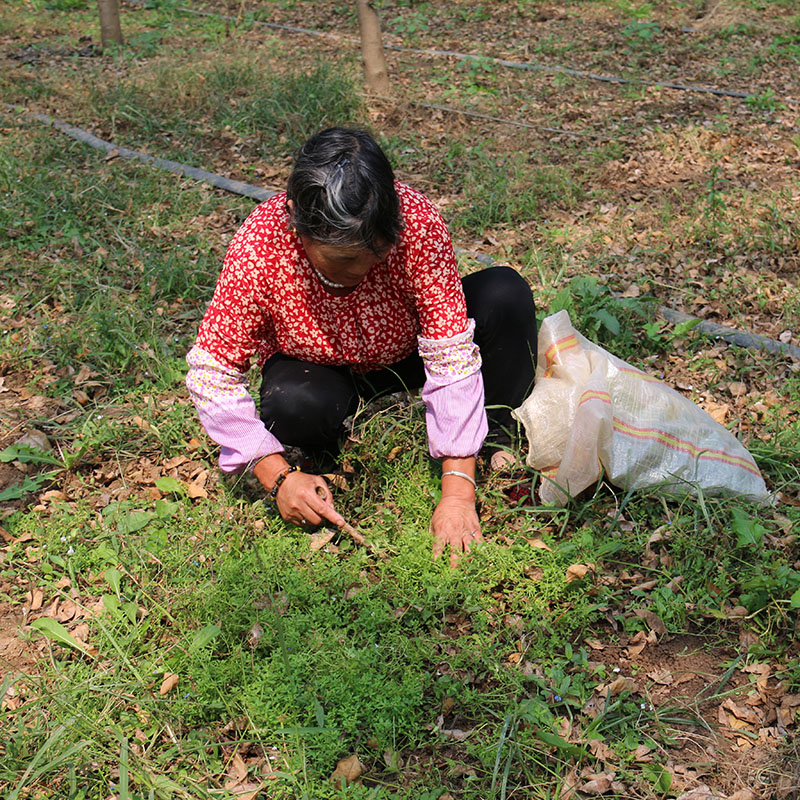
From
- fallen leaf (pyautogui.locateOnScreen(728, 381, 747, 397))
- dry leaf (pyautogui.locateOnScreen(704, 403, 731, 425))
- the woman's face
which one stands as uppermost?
the woman's face

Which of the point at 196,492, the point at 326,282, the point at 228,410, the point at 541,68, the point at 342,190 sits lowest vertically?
the point at 196,492

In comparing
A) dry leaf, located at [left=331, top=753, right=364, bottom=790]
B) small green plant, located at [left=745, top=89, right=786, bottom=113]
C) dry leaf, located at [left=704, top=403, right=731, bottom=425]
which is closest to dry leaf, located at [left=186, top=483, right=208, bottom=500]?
dry leaf, located at [left=331, top=753, right=364, bottom=790]

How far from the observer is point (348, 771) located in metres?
1.89

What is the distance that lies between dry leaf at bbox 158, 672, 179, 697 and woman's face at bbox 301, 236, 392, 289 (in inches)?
48.2

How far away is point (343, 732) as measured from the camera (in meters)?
1.99

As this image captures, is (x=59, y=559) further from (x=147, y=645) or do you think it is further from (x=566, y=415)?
(x=566, y=415)

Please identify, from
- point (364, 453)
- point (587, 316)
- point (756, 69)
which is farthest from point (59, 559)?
point (756, 69)

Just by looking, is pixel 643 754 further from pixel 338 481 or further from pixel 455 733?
pixel 338 481

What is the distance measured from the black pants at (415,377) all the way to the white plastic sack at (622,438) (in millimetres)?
130

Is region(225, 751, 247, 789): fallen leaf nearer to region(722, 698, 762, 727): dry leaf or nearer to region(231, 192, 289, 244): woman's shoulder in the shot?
region(722, 698, 762, 727): dry leaf

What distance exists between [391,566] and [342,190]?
1158 mm

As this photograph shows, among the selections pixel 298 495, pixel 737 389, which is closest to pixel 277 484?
pixel 298 495

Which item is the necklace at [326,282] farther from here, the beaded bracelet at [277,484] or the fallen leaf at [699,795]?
the fallen leaf at [699,795]

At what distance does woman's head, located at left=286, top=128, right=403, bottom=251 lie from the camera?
1.89 meters
